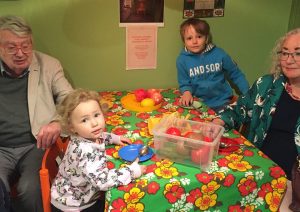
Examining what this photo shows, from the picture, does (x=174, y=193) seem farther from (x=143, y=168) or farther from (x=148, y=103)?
(x=148, y=103)

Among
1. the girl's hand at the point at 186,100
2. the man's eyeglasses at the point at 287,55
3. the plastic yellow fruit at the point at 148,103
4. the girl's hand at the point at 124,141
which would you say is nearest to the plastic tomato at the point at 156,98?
the plastic yellow fruit at the point at 148,103

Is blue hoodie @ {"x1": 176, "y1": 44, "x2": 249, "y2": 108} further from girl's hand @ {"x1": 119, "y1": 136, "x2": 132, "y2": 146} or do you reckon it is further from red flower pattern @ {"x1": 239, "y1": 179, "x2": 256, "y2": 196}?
red flower pattern @ {"x1": 239, "y1": 179, "x2": 256, "y2": 196}

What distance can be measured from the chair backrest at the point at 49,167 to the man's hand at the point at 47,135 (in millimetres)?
28

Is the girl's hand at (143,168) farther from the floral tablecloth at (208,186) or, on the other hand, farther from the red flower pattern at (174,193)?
the red flower pattern at (174,193)

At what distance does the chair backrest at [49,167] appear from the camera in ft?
4.26

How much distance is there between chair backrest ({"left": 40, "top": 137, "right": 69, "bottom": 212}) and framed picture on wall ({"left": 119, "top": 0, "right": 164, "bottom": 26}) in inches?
33.5

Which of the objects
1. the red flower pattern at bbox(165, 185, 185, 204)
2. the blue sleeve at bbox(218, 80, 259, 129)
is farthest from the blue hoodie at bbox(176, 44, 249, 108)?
the red flower pattern at bbox(165, 185, 185, 204)

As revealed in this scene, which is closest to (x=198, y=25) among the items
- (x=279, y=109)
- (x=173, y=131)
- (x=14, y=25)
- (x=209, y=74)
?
(x=209, y=74)

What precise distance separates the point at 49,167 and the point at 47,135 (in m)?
0.20

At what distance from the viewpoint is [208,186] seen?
1.22m

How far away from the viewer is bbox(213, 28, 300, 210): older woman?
1.55 metres

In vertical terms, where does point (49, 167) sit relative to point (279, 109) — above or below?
below

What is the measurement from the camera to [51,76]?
5.87 ft

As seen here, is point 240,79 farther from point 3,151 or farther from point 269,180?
point 3,151
